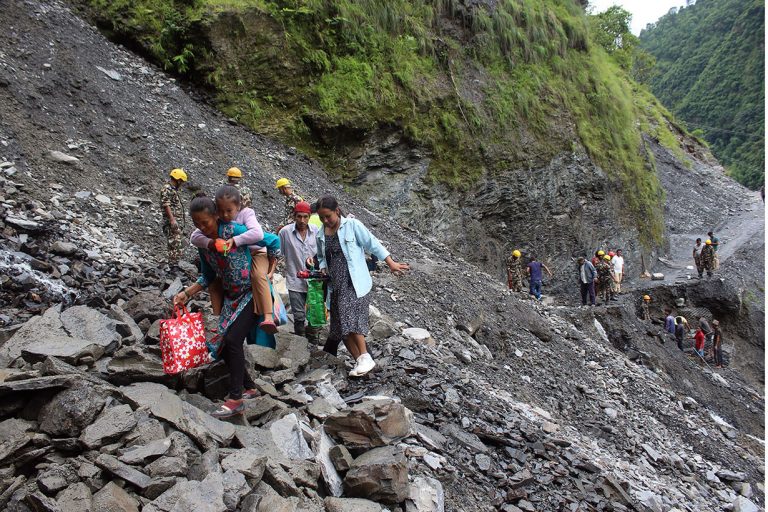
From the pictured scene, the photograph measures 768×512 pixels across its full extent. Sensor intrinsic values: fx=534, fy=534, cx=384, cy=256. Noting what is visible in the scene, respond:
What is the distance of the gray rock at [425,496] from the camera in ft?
9.86

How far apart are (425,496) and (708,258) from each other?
19.4 metres

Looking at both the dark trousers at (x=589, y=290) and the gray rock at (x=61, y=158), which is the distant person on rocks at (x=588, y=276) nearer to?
the dark trousers at (x=589, y=290)

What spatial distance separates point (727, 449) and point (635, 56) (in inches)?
1575

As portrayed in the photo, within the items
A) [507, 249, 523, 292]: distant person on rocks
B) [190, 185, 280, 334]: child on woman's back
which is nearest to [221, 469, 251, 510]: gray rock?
[190, 185, 280, 334]: child on woman's back

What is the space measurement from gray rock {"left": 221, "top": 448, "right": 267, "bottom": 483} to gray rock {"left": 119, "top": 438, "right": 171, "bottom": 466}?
0.30 m

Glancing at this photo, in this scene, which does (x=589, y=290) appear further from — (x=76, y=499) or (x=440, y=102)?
(x=76, y=499)

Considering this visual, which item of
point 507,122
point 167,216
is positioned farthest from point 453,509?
point 507,122

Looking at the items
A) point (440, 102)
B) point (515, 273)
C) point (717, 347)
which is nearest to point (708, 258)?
point (717, 347)

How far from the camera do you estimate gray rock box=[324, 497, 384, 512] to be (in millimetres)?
2732

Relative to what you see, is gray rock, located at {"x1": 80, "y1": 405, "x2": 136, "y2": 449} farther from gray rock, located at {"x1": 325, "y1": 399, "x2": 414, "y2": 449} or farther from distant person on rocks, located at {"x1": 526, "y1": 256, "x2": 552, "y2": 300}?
distant person on rocks, located at {"x1": 526, "y1": 256, "x2": 552, "y2": 300}

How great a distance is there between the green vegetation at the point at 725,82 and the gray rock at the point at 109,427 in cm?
4828

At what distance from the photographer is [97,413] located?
9.20 ft

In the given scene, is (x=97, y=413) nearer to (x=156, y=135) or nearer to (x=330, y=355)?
(x=330, y=355)

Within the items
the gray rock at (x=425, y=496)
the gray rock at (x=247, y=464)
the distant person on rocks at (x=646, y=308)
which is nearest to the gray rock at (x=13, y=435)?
the gray rock at (x=247, y=464)
